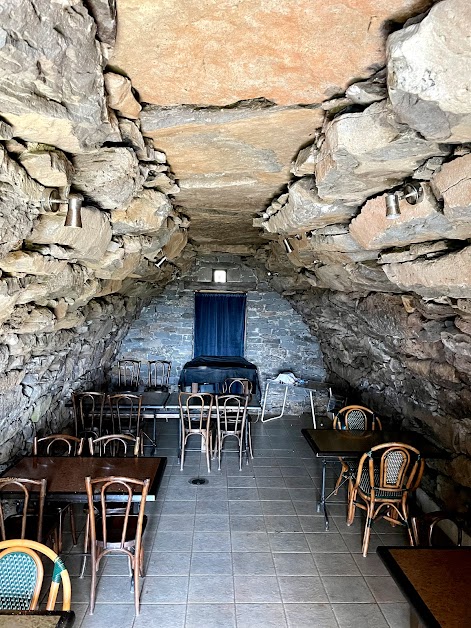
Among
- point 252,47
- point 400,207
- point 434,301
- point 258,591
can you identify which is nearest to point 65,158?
point 252,47

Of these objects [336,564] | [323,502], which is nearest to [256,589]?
[336,564]

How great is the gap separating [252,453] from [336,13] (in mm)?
5726

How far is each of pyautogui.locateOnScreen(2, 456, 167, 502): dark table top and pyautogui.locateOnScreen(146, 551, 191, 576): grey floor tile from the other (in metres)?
0.70

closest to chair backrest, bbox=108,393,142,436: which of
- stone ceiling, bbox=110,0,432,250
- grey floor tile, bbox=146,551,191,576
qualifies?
grey floor tile, bbox=146,551,191,576

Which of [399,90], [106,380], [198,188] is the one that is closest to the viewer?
[399,90]

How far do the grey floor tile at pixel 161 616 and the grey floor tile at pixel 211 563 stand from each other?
0.43 m

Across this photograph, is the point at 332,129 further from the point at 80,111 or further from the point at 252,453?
the point at 252,453

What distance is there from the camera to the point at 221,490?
17.1 ft

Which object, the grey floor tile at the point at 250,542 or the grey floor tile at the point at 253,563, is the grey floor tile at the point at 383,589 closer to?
the grey floor tile at the point at 253,563

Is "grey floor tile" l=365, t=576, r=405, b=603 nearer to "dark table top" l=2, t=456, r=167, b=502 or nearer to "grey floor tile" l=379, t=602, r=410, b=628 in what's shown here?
"grey floor tile" l=379, t=602, r=410, b=628

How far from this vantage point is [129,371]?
346 inches

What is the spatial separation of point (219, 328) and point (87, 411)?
11.9 ft

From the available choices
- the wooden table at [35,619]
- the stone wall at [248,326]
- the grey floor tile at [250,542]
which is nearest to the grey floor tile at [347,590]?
the grey floor tile at [250,542]

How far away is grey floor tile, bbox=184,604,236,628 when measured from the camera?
10.0 ft
